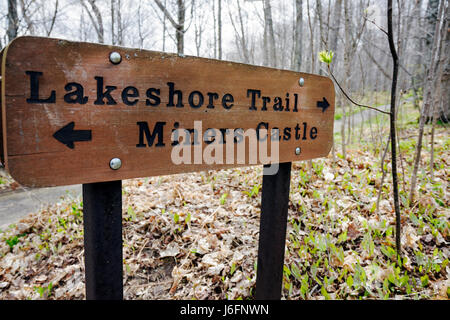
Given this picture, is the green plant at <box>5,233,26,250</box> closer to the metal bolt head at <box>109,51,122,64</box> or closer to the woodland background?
the woodland background

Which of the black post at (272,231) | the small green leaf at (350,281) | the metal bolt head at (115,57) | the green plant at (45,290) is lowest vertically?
the green plant at (45,290)

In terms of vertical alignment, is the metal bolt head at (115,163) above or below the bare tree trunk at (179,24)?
below

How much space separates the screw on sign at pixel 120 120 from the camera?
28.7 inches

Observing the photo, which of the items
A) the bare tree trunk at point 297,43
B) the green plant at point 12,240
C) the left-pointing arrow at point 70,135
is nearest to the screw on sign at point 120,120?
the left-pointing arrow at point 70,135

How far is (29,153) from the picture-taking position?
2.41 feet

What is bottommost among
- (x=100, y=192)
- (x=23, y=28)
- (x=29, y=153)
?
(x=100, y=192)

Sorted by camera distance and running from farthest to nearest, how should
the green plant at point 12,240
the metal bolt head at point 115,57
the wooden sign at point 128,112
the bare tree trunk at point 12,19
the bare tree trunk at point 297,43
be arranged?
the bare tree trunk at point 12,19 → the bare tree trunk at point 297,43 → the green plant at point 12,240 → the metal bolt head at point 115,57 → the wooden sign at point 128,112

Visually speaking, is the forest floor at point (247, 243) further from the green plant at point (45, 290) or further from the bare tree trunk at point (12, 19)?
the bare tree trunk at point (12, 19)

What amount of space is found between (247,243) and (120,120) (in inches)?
69.2

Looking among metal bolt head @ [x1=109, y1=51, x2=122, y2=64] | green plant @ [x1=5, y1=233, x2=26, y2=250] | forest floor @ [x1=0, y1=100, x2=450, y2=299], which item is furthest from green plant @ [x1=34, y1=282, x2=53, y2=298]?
metal bolt head @ [x1=109, y1=51, x2=122, y2=64]

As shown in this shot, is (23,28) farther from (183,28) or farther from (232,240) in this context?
(232,240)

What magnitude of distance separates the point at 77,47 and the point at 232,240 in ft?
6.40

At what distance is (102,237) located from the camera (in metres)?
0.94
